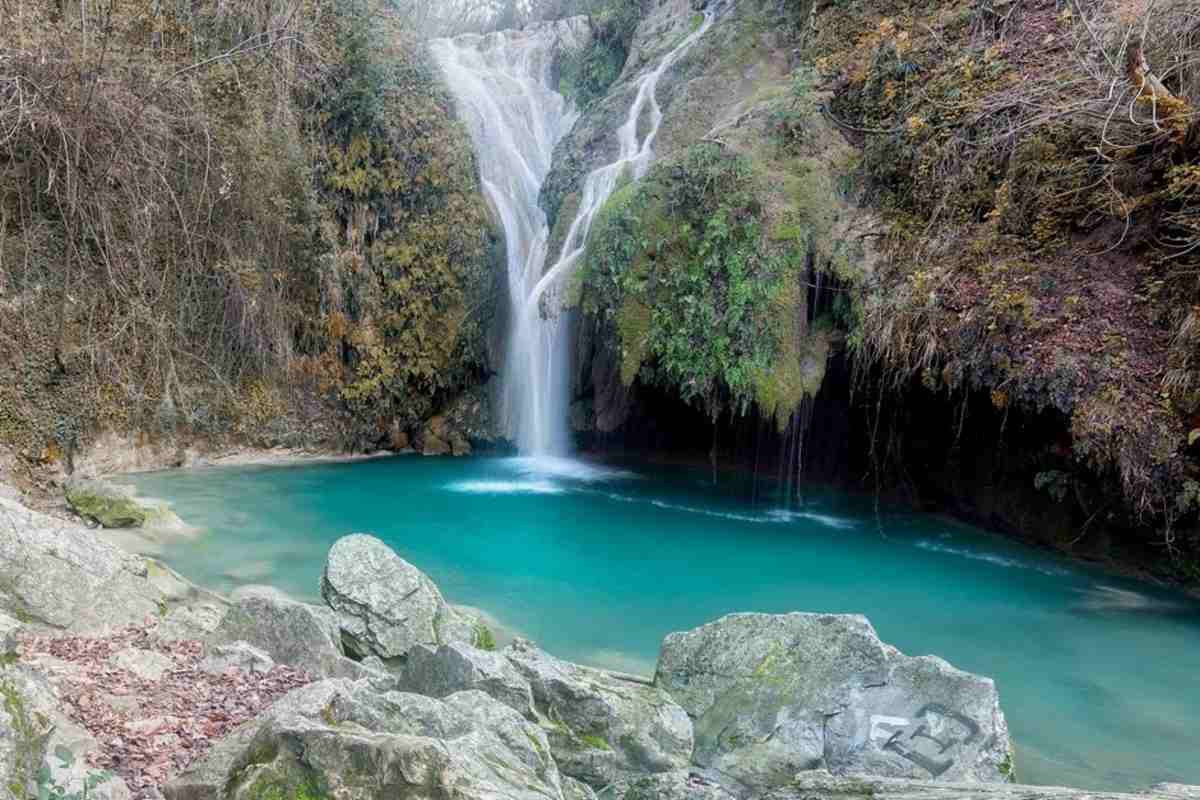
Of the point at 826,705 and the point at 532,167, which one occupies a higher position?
the point at 532,167

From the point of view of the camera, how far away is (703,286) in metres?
10.2

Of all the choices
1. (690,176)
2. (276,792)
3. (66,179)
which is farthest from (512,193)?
(276,792)

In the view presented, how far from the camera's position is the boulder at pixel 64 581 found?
4.67 m

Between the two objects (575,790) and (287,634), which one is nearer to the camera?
(575,790)

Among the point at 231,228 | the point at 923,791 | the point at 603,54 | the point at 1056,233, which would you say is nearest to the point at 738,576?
the point at 1056,233

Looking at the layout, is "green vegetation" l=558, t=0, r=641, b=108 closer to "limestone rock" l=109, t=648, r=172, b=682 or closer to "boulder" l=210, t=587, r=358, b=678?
"boulder" l=210, t=587, r=358, b=678

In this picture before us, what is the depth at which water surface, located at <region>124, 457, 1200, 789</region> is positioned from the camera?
18.9 ft

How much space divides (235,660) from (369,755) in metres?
1.89

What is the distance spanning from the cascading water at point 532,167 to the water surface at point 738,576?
4.70 feet

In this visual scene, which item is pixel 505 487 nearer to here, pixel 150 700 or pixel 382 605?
pixel 382 605

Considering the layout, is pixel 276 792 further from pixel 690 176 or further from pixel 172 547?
pixel 690 176

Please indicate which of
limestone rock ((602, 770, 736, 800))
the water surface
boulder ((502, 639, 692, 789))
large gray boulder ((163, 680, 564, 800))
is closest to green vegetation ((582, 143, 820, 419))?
the water surface

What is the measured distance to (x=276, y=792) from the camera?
2.64m

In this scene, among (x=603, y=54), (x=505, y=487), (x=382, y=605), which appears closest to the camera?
(x=382, y=605)
